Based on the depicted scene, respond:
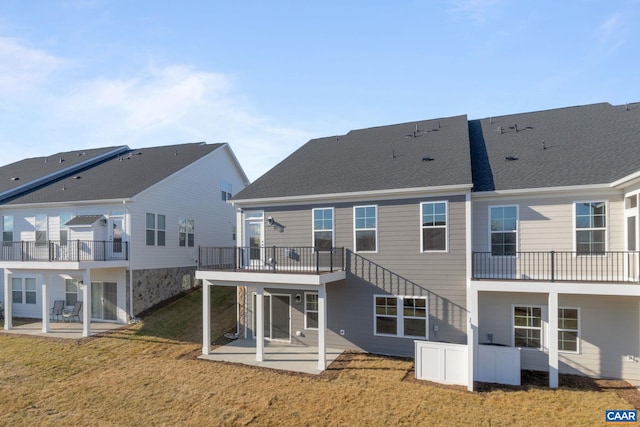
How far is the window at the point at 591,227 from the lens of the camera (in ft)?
35.2

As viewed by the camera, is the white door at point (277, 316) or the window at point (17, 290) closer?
the white door at point (277, 316)

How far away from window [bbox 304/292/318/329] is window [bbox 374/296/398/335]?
2280mm

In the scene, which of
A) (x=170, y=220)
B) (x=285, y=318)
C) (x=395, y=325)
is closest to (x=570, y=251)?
(x=395, y=325)

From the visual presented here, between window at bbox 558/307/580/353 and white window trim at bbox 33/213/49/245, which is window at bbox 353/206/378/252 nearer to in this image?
window at bbox 558/307/580/353

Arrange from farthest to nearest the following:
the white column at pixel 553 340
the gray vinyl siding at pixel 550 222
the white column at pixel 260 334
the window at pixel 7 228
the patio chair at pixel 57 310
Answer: the window at pixel 7 228, the patio chair at pixel 57 310, the white column at pixel 260 334, the gray vinyl siding at pixel 550 222, the white column at pixel 553 340

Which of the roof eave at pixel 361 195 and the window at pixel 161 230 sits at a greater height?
the roof eave at pixel 361 195

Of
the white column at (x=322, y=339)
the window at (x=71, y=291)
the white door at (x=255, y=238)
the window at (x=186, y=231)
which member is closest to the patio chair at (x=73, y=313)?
the window at (x=71, y=291)

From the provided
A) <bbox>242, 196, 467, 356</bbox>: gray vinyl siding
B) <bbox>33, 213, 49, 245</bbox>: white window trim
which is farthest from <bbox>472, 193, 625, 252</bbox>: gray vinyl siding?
<bbox>33, 213, 49, 245</bbox>: white window trim

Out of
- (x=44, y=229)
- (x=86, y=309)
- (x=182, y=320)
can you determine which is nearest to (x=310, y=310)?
(x=182, y=320)

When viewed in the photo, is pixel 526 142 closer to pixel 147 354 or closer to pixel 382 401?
pixel 382 401

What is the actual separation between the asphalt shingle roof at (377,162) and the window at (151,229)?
18.7 ft

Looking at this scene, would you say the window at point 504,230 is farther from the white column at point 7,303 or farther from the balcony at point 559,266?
the white column at point 7,303

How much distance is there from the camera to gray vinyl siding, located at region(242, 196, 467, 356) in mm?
11766

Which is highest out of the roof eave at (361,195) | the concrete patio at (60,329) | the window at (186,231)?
the roof eave at (361,195)
